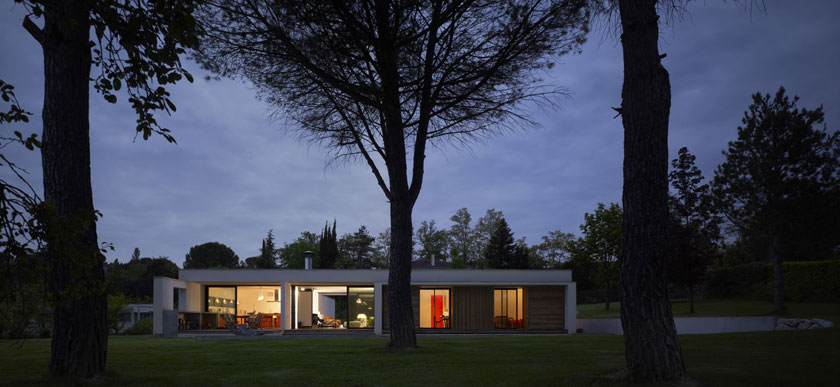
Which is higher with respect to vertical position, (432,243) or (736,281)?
(432,243)

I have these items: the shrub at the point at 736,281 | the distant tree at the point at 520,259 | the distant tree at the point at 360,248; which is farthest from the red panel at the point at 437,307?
the distant tree at the point at 360,248

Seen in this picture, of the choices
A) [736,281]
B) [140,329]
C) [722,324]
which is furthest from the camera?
[736,281]

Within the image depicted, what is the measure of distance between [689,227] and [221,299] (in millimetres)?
20912

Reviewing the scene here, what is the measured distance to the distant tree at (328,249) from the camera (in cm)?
5047

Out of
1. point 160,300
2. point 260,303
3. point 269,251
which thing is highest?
point 269,251

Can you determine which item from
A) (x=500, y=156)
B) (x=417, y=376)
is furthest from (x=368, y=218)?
(x=417, y=376)

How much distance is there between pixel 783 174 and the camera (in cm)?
2017

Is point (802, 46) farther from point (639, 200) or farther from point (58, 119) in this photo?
point (58, 119)

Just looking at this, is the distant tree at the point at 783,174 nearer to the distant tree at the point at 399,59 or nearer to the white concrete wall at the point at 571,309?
the white concrete wall at the point at 571,309

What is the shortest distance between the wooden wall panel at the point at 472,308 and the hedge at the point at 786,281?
13139 mm

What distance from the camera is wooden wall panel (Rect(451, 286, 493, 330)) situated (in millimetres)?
22250

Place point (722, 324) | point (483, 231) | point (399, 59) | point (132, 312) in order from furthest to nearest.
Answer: point (483, 231) → point (132, 312) → point (722, 324) → point (399, 59)

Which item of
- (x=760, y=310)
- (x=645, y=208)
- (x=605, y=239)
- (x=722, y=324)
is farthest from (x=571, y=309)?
(x=645, y=208)

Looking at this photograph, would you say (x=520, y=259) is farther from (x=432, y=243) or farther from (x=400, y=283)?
(x=400, y=283)
